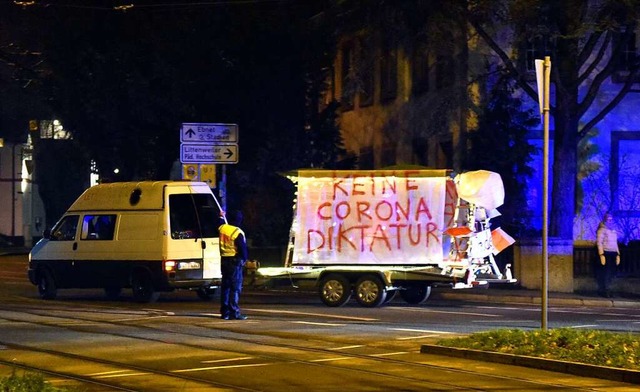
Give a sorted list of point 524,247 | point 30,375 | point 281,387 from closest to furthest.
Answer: point 30,375 → point 281,387 → point 524,247

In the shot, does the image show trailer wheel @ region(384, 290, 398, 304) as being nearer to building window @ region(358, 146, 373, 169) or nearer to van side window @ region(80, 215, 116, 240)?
van side window @ region(80, 215, 116, 240)

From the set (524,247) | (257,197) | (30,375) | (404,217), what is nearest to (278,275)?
(404,217)

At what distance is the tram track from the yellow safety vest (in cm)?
119

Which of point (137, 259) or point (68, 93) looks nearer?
point (137, 259)

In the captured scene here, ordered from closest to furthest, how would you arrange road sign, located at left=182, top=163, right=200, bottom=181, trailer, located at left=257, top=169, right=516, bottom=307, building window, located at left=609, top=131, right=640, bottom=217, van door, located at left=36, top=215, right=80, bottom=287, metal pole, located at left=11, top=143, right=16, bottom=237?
trailer, located at left=257, top=169, right=516, bottom=307 → van door, located at left=36, top=215, right=80, bottom=287 → road sign, located at left=182, top=163, right=200, bottom=181 → building window, located at left=609, top=131, right=640, bottom=217 → metal pole, located at left=11, top=143, right=16, bottom=237

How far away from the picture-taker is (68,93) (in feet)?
126

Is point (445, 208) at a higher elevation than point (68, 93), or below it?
below

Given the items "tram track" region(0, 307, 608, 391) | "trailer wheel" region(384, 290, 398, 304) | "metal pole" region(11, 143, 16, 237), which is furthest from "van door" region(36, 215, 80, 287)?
"metal pole" region(11, 143, 16, 237)

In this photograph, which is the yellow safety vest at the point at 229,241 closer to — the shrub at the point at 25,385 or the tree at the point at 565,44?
the shrub at the point at 25,385

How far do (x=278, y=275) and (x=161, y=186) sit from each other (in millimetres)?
2817

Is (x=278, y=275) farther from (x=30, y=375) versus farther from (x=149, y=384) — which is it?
(x=30, y=375)

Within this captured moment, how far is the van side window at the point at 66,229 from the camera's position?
25469 millimetres

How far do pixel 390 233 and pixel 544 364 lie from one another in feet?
30.5

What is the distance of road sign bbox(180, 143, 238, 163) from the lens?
28859 millimetres
